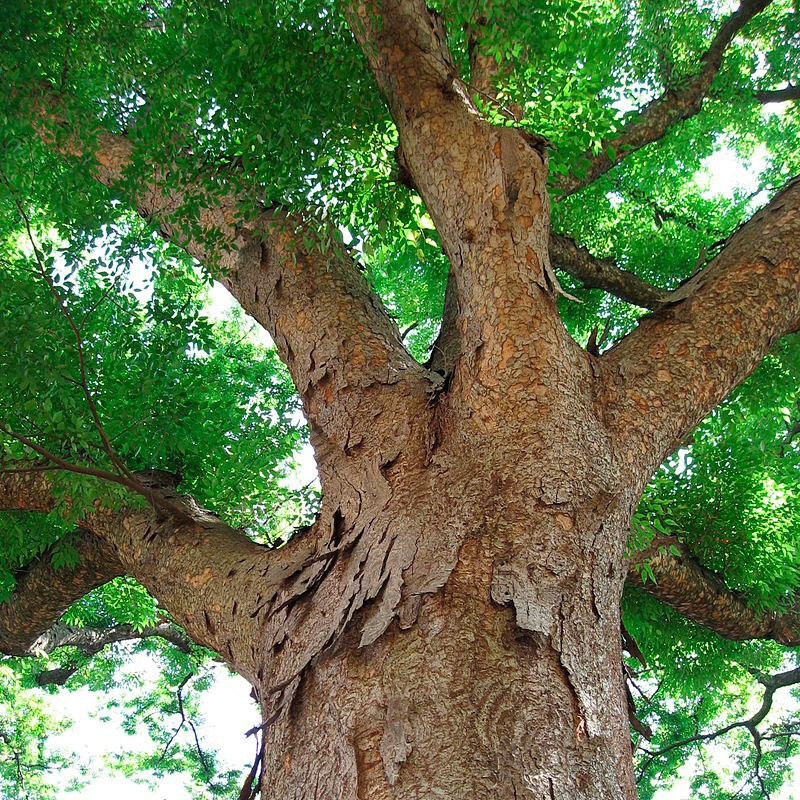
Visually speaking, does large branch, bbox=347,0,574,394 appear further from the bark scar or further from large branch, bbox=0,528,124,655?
large branch, bbox=0,528,124,655

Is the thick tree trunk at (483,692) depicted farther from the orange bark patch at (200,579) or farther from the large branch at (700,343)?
the orange bark patch at (200,579)

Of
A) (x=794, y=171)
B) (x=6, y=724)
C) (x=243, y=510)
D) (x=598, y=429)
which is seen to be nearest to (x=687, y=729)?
(x=243, y=510)

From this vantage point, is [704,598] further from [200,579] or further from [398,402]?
[200,579]

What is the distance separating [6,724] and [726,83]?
36.7ft

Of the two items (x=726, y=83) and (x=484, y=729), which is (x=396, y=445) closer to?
(x=484, y=729)

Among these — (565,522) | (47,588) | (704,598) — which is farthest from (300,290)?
(704,598)

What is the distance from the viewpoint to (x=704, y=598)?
4.88 m

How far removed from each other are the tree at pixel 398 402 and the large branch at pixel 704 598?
0.09 ft

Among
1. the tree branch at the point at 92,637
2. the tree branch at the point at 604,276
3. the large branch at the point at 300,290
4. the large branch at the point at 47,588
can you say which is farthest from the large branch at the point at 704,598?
the tree branch at the point at 92,637

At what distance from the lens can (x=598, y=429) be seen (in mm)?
2629

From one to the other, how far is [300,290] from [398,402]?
2.79 ft

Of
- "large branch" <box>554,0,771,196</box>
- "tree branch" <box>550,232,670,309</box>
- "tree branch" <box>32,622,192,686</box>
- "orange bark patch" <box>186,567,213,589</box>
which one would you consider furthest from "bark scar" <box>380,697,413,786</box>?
"tree branch" <box>32,622,192,686</box>

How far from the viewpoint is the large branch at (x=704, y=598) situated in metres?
4.61

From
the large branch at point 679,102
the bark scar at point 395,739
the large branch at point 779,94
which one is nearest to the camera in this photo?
the bark scar at point 395,739
